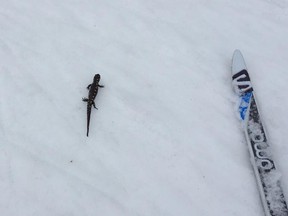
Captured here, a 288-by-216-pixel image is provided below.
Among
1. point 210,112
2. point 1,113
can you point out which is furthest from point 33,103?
point 210,112

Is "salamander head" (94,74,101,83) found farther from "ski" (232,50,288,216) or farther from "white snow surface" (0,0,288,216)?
"ski" (232,50,288,216)

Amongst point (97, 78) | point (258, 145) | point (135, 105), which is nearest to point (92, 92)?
point (97, 78)

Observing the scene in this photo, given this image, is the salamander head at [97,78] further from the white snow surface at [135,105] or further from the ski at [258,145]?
the ski at [258,145]

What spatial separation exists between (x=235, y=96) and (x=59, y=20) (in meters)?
3.42

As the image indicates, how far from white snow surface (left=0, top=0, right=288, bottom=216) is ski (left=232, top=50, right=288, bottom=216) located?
0.16 metres

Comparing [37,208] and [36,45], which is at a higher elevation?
[36,45]

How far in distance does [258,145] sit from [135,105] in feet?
6.23

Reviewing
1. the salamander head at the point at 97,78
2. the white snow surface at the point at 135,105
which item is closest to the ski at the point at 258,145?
the white snow surface at the point at 135,105

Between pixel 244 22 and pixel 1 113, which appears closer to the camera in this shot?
pixel 1 113

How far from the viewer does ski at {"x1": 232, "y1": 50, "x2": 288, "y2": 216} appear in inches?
179

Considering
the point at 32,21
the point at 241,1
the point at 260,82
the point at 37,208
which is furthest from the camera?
the point at 241,1

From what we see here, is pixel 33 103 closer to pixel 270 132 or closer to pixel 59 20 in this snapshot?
pixel 59 20

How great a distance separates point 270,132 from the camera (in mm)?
5289

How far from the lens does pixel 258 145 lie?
4996mm
